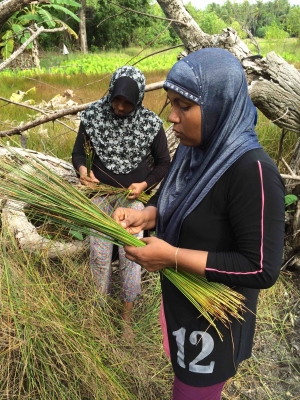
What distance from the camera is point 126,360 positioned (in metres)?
1.86

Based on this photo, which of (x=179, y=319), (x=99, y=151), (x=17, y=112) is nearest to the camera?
(x=179, y=319)

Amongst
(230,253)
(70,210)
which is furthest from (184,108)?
(70,210)

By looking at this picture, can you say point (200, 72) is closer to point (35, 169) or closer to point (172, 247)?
point (172, 247)

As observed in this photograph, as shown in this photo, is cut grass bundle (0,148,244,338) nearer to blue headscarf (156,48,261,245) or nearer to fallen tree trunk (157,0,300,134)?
blue headscarf (156,48,261,245)

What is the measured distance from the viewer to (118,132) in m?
2.25

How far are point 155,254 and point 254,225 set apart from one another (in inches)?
12.7

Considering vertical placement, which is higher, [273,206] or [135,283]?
[273,206]

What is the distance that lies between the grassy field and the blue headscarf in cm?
79

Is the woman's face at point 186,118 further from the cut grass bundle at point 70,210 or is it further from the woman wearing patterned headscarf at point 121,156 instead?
the woman wearing patterned headscarf at point 121,156

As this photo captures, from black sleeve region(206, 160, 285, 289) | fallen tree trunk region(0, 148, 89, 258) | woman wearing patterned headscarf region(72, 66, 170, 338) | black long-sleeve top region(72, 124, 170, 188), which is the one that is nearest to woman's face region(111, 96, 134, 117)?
woman wearing patterned headscarf region(72, 66, 170, 338)

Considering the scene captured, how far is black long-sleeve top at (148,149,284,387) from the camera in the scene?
1.00 meters

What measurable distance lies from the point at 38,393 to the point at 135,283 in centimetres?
86

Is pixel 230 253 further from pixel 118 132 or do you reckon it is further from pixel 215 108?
pixel 118 132

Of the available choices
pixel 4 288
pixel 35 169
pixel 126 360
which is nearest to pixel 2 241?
pixel 4 288
